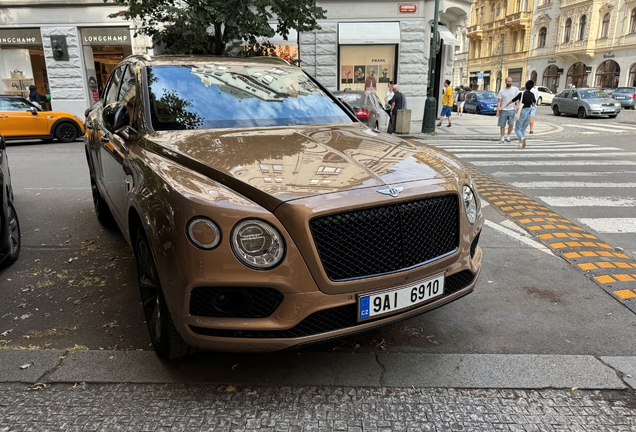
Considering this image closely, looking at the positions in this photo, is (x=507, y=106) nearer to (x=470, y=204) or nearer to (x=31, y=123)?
(x=470, y=204)

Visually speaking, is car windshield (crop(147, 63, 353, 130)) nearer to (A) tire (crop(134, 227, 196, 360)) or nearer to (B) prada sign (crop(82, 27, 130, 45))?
(A) tire (crop(134, 227, 196, 360))

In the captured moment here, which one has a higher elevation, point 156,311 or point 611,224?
point 156,311

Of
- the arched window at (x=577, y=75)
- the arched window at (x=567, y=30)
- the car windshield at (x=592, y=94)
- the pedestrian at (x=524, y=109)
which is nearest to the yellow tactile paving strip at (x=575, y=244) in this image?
the pedestrian at (x=524, y=109)

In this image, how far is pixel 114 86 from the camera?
4727 mm

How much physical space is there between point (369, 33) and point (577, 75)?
3862 cm

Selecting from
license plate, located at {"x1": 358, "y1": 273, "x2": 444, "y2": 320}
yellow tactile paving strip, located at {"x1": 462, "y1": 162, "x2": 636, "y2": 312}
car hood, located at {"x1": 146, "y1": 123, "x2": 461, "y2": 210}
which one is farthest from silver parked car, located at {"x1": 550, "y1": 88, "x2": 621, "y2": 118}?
license plate, located at {"x1": 358, "y1": 273, "x2": 444, "y2": 320}

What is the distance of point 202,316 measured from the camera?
232 cm

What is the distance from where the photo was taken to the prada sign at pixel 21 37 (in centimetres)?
1869

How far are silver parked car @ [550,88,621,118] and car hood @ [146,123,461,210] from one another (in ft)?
79.0

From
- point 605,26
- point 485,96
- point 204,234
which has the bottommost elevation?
point 485,96

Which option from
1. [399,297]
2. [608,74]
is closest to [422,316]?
[399,297]

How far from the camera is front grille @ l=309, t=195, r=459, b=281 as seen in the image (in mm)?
2332

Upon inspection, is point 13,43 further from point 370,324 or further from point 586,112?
point 586,112

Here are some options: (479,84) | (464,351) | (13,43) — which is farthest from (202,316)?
(479,84)
